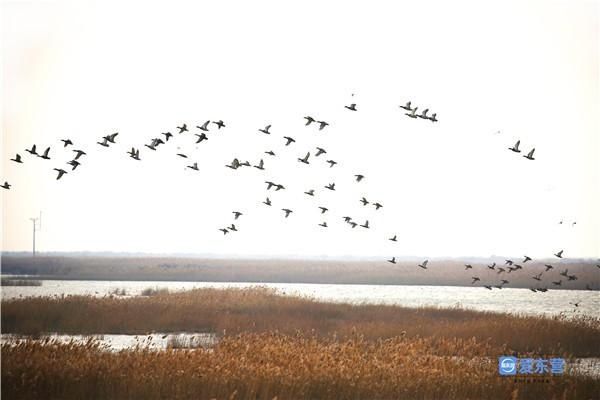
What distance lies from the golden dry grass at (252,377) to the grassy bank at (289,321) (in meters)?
5.22

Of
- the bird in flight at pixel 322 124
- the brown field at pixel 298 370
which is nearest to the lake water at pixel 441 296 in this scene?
the brown field at pixel 298 370

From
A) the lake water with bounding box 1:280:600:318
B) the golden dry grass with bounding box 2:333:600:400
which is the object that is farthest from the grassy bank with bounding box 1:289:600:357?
the lake water with bounding box 1:280:600:318

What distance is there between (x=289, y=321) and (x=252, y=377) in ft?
41.1

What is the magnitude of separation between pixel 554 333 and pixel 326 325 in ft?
28.6

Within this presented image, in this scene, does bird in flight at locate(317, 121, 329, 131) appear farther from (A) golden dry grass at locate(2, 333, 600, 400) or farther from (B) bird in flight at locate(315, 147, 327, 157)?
(A) golden dry grass at locate(2, 333, 600, 400)

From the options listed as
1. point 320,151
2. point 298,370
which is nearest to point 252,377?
point 298,370

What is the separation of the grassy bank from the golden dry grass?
5223 millimetres

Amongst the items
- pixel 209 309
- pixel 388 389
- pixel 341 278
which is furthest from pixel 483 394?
pixel 341 278

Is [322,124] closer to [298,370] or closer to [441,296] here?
[298,370]

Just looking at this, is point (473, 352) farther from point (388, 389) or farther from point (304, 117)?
point (304, 117)

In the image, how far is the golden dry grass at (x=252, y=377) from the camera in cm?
1658

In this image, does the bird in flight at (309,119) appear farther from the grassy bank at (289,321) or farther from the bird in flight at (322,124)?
the grassy bank at (289,321)

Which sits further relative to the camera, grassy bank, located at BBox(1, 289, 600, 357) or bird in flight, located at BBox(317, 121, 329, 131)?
grassy bank, located at BBox(1, 289, 600, 357)

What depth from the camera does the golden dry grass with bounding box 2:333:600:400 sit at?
54.4 ft
